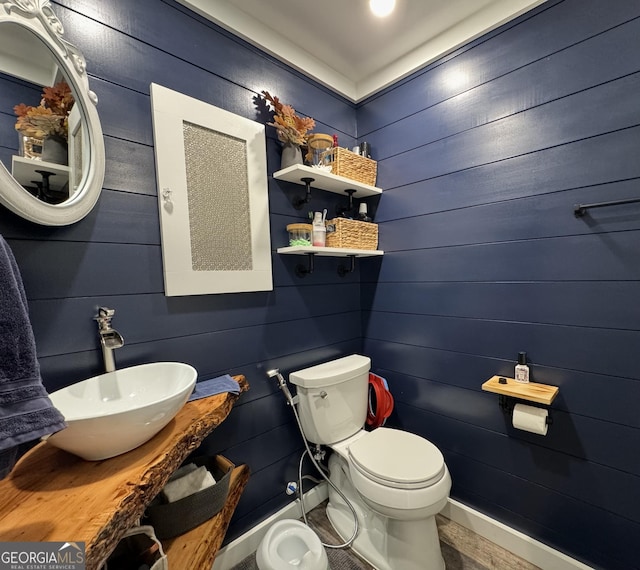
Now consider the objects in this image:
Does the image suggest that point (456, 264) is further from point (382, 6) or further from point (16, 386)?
point (16, 386)

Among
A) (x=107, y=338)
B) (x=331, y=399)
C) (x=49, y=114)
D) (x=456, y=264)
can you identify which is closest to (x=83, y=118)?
(x=49, y=114)

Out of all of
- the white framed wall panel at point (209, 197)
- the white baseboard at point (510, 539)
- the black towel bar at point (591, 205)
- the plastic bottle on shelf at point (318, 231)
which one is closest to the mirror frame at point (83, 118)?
the white framed wall panel at point (209, 197)

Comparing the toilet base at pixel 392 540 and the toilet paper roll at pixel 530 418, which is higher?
the toilet paper roll at pixel 530 418

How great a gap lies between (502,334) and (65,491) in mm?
1565

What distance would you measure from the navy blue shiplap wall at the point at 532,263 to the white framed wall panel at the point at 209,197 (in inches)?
32.9

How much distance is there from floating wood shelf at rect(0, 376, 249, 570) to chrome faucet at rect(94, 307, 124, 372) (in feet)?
0.85

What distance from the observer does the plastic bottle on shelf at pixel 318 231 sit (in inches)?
57.6

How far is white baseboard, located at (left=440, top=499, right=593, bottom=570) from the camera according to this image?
121cm

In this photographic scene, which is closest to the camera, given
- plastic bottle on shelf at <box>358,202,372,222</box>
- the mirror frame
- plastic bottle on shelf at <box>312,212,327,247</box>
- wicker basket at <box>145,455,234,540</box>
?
the mirror frame

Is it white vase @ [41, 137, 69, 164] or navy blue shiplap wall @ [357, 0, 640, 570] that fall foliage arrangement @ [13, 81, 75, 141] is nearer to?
white vase @ [41, 137, 69, 164]

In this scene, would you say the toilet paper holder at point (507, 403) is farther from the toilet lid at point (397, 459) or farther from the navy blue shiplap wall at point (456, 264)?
the toilet lid at point (397, 459)

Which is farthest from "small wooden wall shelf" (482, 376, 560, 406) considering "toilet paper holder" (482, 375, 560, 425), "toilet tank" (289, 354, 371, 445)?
"toilet tank" (289, 354, 371, 445)

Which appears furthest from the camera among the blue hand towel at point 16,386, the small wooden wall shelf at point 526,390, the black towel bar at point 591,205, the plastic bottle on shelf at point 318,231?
the plastic bottle on shelf at point 318,231

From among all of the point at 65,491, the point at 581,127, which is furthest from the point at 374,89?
the point at 65,491
